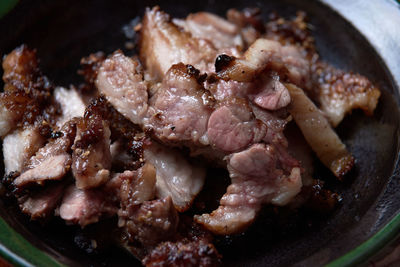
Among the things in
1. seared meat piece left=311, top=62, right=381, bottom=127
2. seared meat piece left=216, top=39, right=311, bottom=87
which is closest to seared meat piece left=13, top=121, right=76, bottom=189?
seared meat piece left=216, top=39, right=311, bottom=87

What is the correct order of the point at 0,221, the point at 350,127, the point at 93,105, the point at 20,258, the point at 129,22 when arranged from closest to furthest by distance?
the point at 20,258 → the point at 0,221 → the point at 93,105 → the point at 350,127 → the point at 129,22

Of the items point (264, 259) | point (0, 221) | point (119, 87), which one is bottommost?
point (264, 259)

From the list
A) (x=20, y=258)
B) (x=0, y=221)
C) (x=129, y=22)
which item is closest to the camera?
(x=20, y=258)

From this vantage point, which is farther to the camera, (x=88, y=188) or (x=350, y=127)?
(x=350, y=127)

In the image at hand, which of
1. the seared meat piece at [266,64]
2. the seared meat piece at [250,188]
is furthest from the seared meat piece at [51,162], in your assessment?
the seared meat piece at [266,64]

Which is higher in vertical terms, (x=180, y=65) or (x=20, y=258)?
(x=180, y=65)

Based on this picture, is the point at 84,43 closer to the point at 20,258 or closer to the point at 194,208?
the point at 194,208

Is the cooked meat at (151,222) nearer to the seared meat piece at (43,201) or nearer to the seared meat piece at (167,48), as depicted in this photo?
the seared meat piece at (43,201)

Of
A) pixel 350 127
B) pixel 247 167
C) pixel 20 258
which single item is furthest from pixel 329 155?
pixel 20 258
